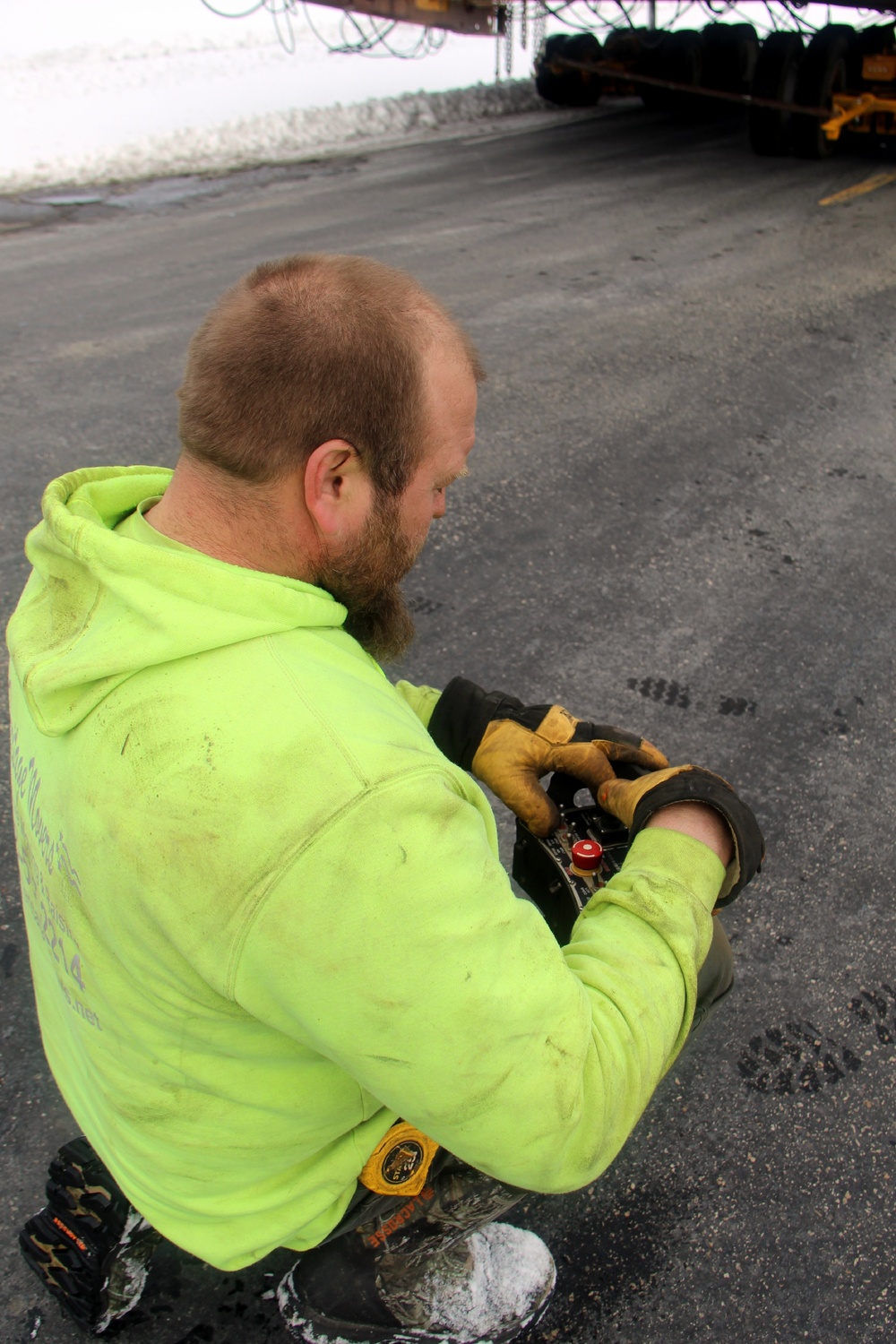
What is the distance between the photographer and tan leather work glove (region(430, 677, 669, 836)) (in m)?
1.93

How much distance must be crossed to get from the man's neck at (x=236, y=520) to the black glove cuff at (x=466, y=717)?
0.80 m

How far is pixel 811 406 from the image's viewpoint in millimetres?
5031

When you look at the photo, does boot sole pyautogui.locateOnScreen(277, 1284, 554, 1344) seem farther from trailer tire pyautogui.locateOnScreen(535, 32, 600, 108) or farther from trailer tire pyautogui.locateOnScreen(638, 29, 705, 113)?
trailer tire pyautogui.locateOnScreen(535, 32, 600, 108)

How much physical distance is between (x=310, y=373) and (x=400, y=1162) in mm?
1136

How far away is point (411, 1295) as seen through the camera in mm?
1644

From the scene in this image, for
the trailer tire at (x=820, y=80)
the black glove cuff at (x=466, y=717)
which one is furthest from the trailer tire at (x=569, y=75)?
the black glove cuff at (x=466, y=717)

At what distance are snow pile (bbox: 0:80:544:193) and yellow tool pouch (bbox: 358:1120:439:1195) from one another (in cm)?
1046

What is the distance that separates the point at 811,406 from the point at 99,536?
4.59 meters

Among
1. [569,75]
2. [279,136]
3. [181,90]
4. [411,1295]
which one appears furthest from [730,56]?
[411,1295]

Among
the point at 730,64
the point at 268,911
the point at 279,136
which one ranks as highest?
the point at 730,64

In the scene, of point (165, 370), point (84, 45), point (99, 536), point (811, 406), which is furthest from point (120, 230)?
point (84, 45)

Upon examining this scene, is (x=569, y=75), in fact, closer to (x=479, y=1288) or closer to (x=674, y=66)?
(x=674, y=66)

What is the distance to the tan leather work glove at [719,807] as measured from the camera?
1.58 meters

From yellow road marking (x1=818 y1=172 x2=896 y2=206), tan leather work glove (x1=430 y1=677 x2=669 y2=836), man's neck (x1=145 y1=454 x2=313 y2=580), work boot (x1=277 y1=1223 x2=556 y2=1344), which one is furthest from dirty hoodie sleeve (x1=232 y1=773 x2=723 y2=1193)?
yellow road marking (x1=818 y1=172 x2=896 y2=206)
